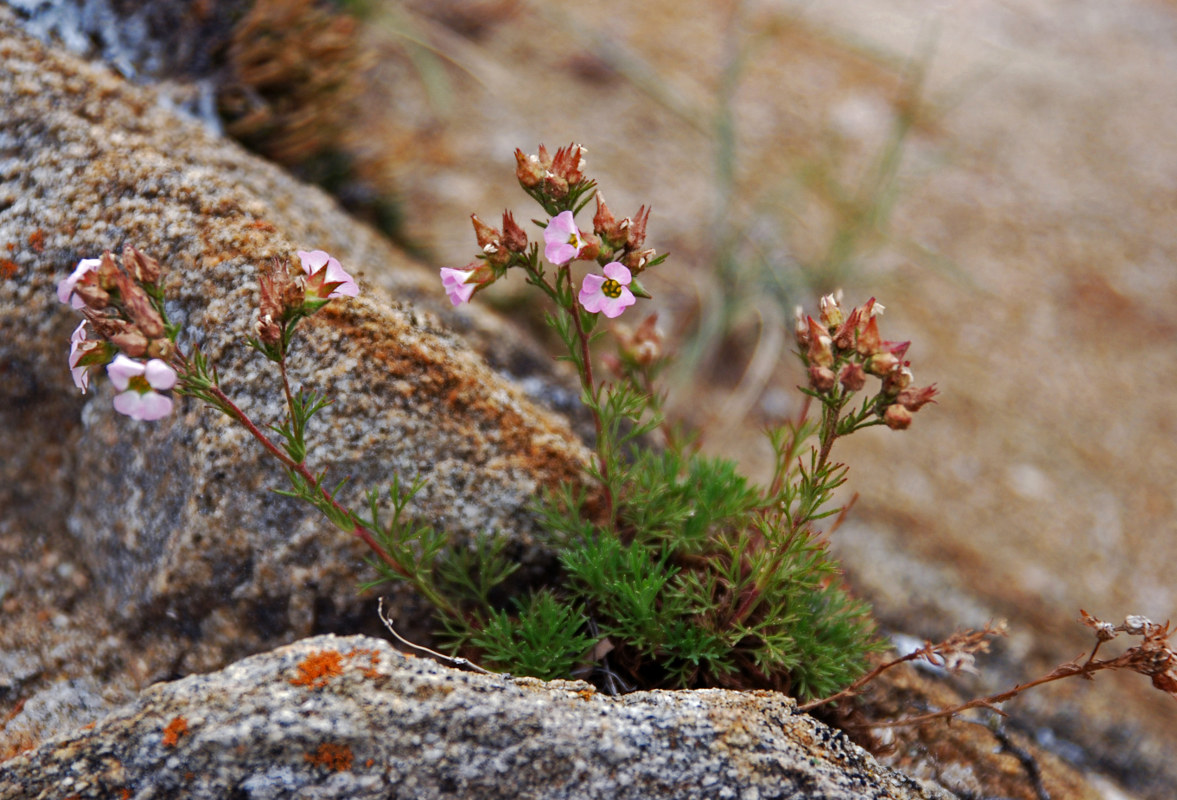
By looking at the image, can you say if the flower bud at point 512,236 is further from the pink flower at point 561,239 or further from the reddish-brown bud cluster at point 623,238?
the reddish-brown bud cluster at point 623,238

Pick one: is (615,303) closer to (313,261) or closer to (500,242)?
(500,242)

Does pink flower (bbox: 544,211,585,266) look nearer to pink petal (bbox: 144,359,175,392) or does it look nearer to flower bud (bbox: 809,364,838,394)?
flower bud (bbox: 809,364,838,394)

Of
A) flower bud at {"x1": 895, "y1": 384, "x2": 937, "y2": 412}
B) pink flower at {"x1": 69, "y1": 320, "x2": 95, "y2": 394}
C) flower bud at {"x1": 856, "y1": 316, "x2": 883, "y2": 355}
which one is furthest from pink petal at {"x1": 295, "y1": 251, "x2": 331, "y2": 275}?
flower bud at {"x1": 895, "y1": 384, "x2": 937, "y2": 412}

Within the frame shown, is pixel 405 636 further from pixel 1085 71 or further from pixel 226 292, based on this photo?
pixel 1085 71

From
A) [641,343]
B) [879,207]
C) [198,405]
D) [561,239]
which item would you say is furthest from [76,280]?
[879,207]

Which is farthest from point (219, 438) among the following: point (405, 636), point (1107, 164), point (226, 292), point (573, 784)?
point (1107, 164)

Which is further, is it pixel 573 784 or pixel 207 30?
pixel 207 30
